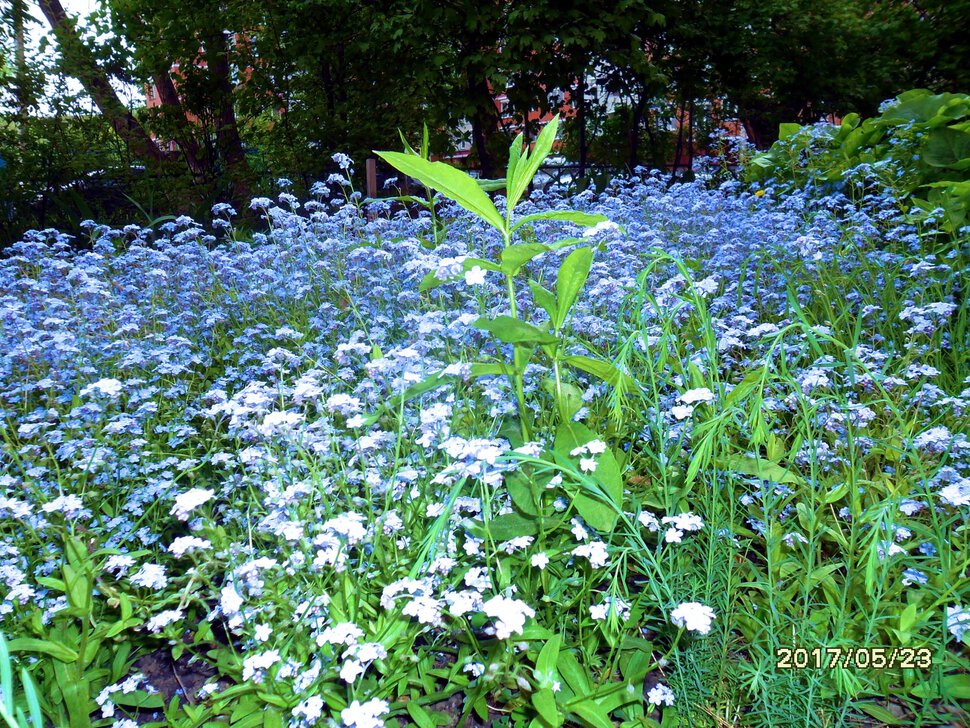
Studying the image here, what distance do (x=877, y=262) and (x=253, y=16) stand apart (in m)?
8.13

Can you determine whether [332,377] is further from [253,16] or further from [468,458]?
[253,16]

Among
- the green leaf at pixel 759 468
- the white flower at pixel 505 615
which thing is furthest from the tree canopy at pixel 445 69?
the white flower at pixel 505 615

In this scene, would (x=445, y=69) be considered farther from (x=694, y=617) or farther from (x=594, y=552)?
(x=694, y=617)

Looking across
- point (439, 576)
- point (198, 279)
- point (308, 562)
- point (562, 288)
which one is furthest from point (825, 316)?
point (198, 279)

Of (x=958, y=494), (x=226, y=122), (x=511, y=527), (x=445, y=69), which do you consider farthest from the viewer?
(x=226, y=122)

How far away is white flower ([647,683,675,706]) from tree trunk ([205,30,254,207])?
8440 mm

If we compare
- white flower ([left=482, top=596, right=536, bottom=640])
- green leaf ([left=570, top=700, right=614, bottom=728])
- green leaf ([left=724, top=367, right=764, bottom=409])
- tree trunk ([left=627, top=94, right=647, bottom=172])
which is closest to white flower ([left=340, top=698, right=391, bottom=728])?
white flower ([left=482, top=596, right=536, bottom=640])

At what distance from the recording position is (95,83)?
9.61 metres

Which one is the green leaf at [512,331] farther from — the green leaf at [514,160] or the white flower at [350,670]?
the white flower at [350,670]

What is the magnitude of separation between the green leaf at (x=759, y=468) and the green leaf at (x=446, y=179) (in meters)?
0.93

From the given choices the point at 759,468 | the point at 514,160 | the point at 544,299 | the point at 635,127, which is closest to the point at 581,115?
the point at 635,127

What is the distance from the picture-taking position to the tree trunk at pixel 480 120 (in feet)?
25.6

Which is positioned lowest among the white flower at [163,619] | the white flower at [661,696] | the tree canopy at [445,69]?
the white flower at [661,696]

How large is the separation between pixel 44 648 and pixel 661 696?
57.3 inches
